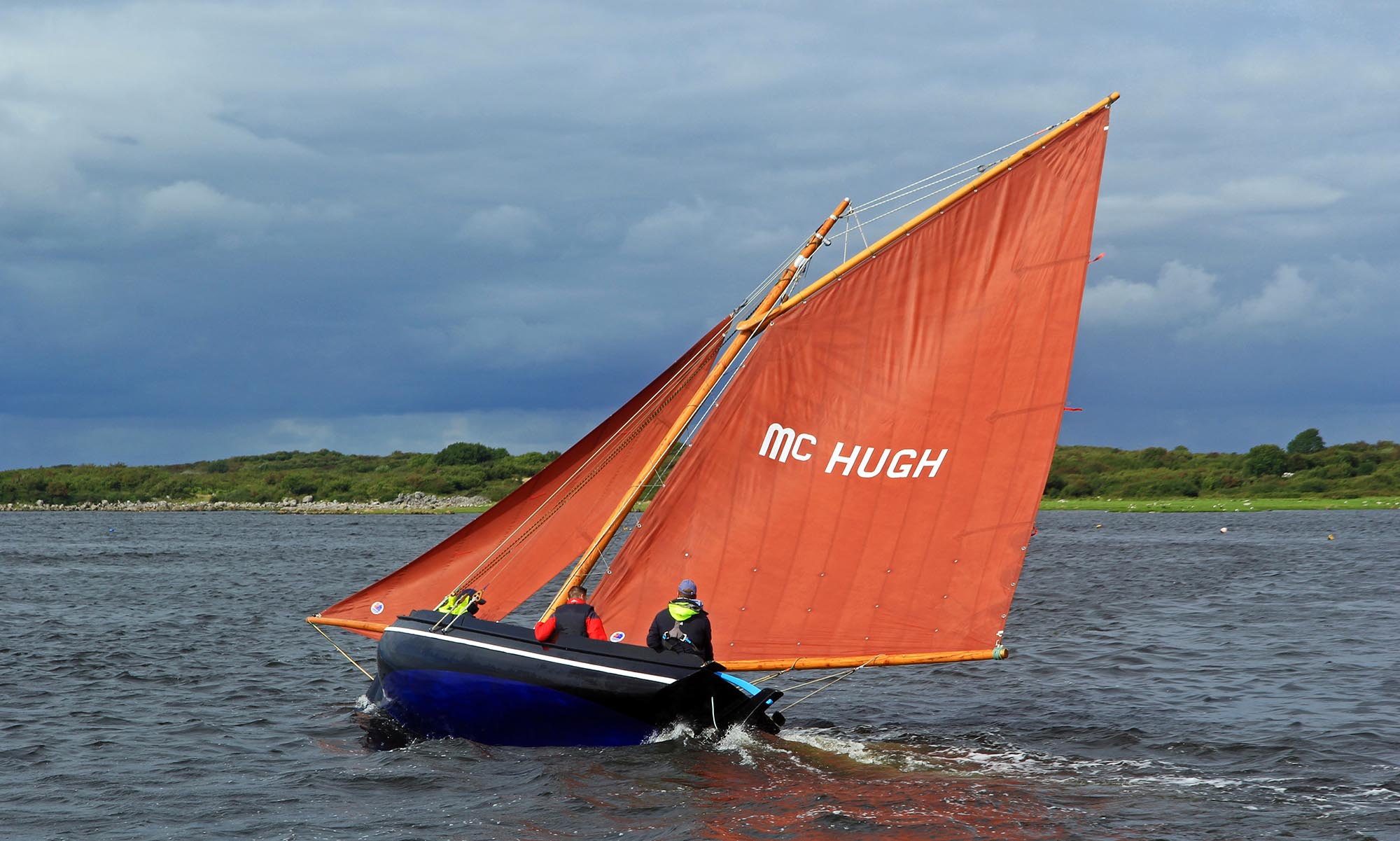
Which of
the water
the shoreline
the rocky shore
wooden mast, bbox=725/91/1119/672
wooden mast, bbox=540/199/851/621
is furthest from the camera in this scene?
the rocky shore

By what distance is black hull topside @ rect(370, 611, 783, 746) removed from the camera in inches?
684

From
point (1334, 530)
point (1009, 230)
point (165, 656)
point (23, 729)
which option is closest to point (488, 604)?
point (23, 729)

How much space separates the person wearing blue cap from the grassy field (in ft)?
363

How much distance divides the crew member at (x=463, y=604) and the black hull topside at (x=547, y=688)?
0.12 meters

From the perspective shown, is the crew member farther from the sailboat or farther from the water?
the water

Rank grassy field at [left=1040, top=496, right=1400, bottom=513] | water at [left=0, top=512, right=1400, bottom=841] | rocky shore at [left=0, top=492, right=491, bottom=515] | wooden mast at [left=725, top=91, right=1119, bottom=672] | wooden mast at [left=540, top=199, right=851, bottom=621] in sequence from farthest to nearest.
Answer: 1. rocky shore at [left=0, top=492, right=491, bottom=515]
2. grassy field at [left=1040, top=496, right=1400, bottom=513]
3. wooden mast at [left=540, top=199, right=851, bottom=621]
4. wooden mast at [left=725, top=91, right=1119, bottom=672]
5. water at [left=0, top=512, right=1400, bottom=841]

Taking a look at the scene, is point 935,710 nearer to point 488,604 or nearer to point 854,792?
point 854,792

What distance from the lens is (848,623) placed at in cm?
1795

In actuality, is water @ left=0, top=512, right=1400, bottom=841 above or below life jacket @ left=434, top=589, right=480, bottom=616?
below

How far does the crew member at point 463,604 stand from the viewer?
18.8m

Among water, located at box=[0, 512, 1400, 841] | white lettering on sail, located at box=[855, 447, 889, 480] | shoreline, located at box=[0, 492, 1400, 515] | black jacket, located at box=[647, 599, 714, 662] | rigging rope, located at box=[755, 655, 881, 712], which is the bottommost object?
water, located at box=[0, 512, 1400, 841]

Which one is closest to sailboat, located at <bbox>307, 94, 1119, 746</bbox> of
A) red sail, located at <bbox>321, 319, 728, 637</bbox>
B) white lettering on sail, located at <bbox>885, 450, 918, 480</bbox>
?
white lettering on sail, located at <bbox>885, 450, 918, 480</bbox>

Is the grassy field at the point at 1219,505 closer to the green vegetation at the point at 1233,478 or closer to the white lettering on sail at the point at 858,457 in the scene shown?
the green vegetation at the point at 1233,478

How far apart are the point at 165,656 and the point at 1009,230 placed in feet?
73.6
